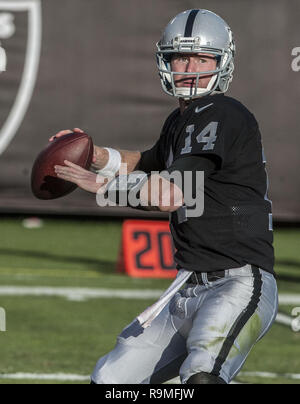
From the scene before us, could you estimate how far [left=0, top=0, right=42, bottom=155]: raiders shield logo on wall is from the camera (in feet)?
35.2

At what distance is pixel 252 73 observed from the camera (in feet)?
36.0

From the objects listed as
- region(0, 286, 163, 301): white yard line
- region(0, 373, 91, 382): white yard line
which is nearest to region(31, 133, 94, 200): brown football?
region(0, 373, 91, 382): white yard line

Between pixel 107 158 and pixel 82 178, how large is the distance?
79cm

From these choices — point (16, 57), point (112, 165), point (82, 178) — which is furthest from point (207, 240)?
point (16, 57)

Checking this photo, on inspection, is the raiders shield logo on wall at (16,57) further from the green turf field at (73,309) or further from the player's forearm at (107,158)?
the player's forearm at (107,158)

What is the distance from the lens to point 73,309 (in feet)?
23.9

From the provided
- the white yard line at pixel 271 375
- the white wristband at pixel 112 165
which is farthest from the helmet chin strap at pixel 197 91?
the white yard line at pixel 271 375

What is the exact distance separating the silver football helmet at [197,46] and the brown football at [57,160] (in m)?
0.44

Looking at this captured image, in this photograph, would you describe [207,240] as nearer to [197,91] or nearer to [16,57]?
[197,91]

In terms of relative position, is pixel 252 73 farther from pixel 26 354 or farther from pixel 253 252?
pixel 253 252

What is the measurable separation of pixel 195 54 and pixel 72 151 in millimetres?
660

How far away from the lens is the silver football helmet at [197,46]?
3867 mm

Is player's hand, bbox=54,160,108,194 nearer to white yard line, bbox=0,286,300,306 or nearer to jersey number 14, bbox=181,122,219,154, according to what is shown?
jersey number 14, bbox=181,122,219,154

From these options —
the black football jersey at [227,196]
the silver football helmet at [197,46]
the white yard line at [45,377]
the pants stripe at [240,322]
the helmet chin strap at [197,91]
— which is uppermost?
the silver football helmet at [197,46]
